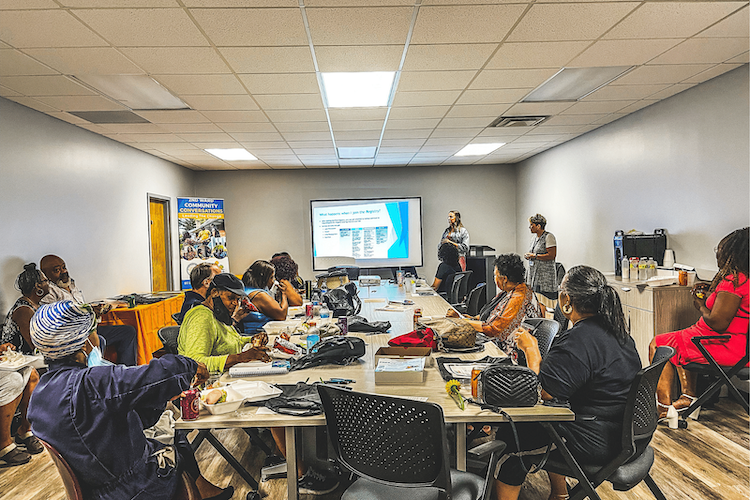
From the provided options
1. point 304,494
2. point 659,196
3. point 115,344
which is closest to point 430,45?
point 304,494

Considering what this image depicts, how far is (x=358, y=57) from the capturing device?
3.54 m

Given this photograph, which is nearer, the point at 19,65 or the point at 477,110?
the point at 19,65

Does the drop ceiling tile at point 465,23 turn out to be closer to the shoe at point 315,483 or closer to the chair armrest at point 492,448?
the chair armrest at point 492,448

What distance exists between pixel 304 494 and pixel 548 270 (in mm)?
5003

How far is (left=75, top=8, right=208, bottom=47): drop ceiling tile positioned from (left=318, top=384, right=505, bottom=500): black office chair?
2.30 metres

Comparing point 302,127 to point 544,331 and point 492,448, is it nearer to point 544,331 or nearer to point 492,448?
point 544,331

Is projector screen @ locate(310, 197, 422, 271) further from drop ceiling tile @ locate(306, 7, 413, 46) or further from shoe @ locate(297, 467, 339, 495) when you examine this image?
shoe @ locate(297, 467, 339, 495)

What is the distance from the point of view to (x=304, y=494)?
2.80 meters

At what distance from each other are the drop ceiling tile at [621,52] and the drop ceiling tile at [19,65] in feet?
12.7

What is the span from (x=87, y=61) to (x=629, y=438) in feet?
13.0

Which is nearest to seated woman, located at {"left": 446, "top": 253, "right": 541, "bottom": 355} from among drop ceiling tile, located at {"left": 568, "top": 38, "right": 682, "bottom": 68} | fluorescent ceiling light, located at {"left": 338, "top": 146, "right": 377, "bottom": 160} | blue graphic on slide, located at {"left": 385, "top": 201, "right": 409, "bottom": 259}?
drop ceiling tile, located at {"left": 568, "top": 38, "right": 682, "bottom": 68}

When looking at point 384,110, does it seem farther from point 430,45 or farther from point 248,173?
point 248,173

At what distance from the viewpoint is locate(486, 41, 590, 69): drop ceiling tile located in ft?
11.1

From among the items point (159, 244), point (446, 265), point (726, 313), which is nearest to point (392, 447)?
point (726, 313)
